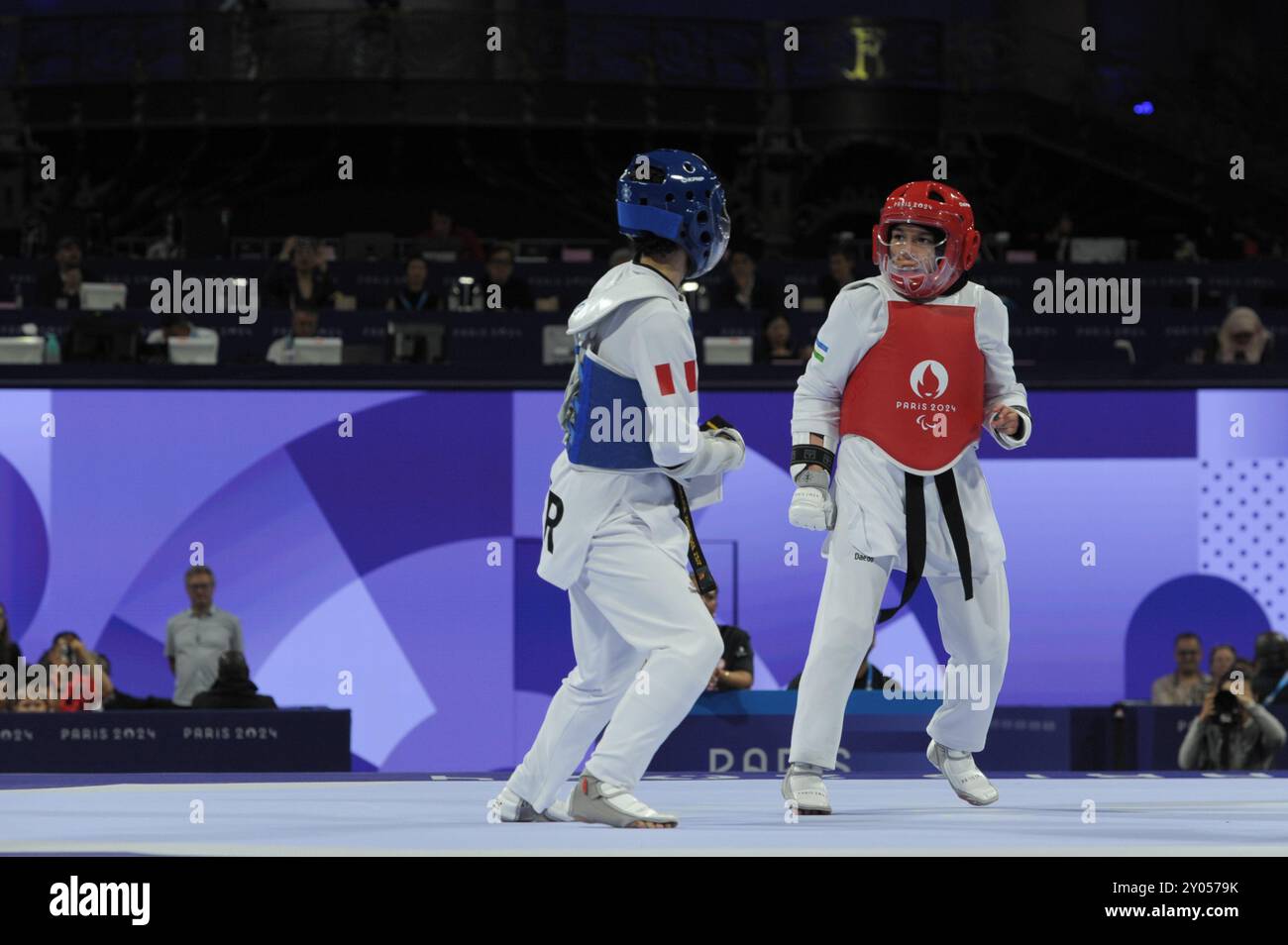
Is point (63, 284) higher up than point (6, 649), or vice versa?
point (63, 284)

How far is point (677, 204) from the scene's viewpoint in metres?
5.27

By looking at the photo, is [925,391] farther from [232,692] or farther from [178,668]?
[178,668]

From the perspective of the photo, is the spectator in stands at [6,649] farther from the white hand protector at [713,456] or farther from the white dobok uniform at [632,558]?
the white hand protector at [713,456]

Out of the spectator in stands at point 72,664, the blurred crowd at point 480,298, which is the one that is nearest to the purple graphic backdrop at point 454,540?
the blurred crowd at point 480,298

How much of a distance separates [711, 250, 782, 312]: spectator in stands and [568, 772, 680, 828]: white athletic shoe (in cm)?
776

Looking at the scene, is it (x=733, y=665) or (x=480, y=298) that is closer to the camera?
(x=733, y=665)

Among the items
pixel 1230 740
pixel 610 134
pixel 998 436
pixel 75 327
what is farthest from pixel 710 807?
pixel 610 134

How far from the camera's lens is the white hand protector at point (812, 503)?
5.50 metres

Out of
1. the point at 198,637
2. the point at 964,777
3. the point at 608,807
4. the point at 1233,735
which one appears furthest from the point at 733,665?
the point at 608,807

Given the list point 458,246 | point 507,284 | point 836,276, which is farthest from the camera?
point 458,246

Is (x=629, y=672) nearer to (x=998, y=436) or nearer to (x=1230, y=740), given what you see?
(x=998, y=436)

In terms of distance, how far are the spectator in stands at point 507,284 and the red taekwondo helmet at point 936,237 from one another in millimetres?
6771

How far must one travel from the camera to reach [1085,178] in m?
18.6

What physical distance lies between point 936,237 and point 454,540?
20.1 feet
